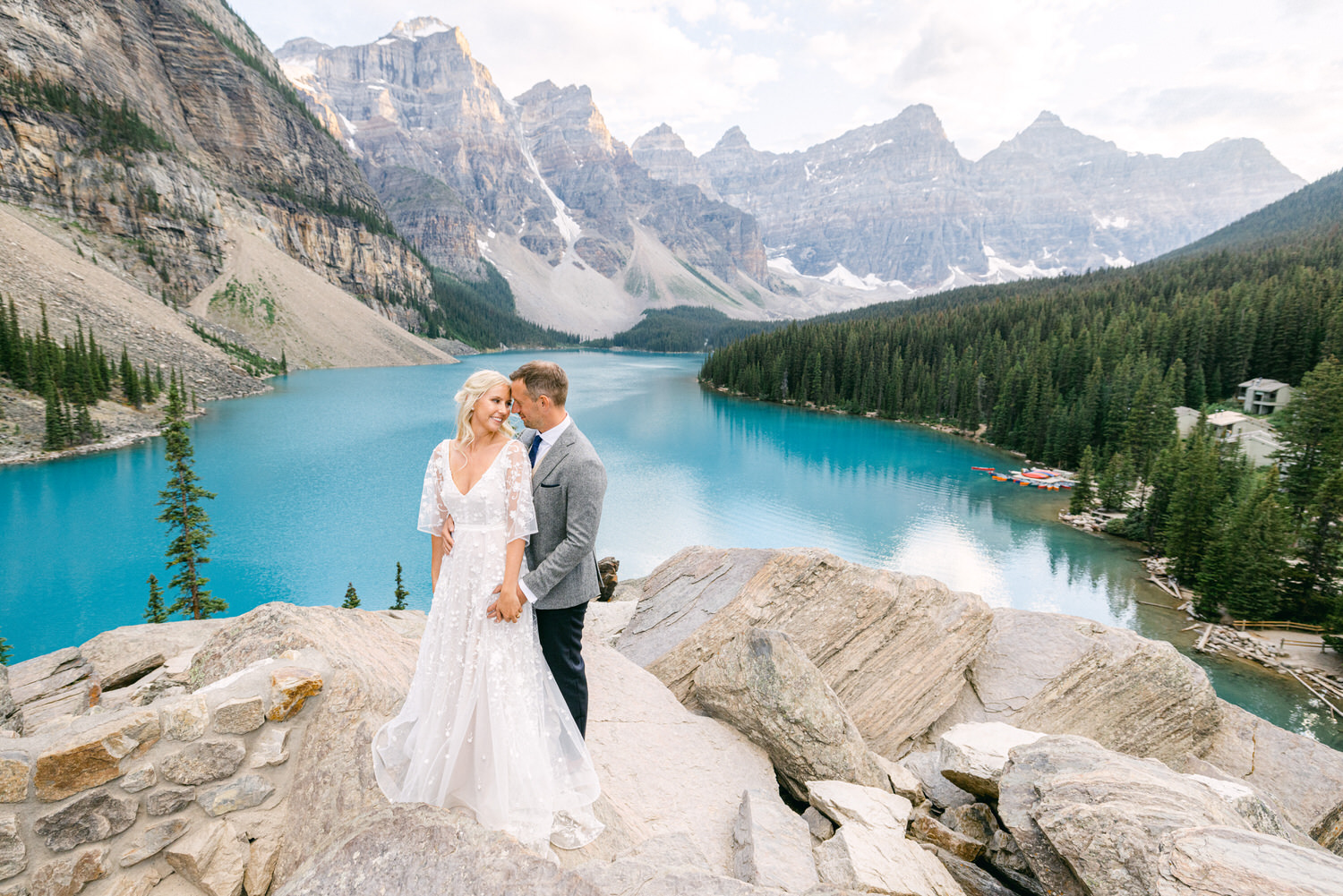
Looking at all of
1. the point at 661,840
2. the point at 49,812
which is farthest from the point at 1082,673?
the point at 49,812

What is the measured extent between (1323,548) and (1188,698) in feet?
68.6

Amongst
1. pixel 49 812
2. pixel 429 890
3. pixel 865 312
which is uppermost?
pixel 865 312

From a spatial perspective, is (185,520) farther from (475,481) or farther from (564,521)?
(564,521)

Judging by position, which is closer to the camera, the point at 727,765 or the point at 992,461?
the point at 727,765

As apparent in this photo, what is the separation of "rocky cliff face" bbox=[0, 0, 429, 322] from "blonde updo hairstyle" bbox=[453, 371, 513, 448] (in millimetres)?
100994

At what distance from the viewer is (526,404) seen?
14.8 ft

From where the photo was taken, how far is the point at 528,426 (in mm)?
4637

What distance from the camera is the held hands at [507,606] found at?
4188 millimetres

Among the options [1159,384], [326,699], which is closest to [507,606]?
[326,699]

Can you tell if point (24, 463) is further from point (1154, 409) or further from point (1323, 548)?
point (1154, 409)

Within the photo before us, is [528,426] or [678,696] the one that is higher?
[528,426]

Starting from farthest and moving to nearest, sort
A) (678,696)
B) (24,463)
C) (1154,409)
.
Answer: (1154,409) < (24,463) < (678,696)

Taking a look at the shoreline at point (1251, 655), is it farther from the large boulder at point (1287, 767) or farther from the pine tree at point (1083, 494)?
the large boulder at point (1287, 767)

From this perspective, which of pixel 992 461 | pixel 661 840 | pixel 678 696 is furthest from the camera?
pixel 992 461
